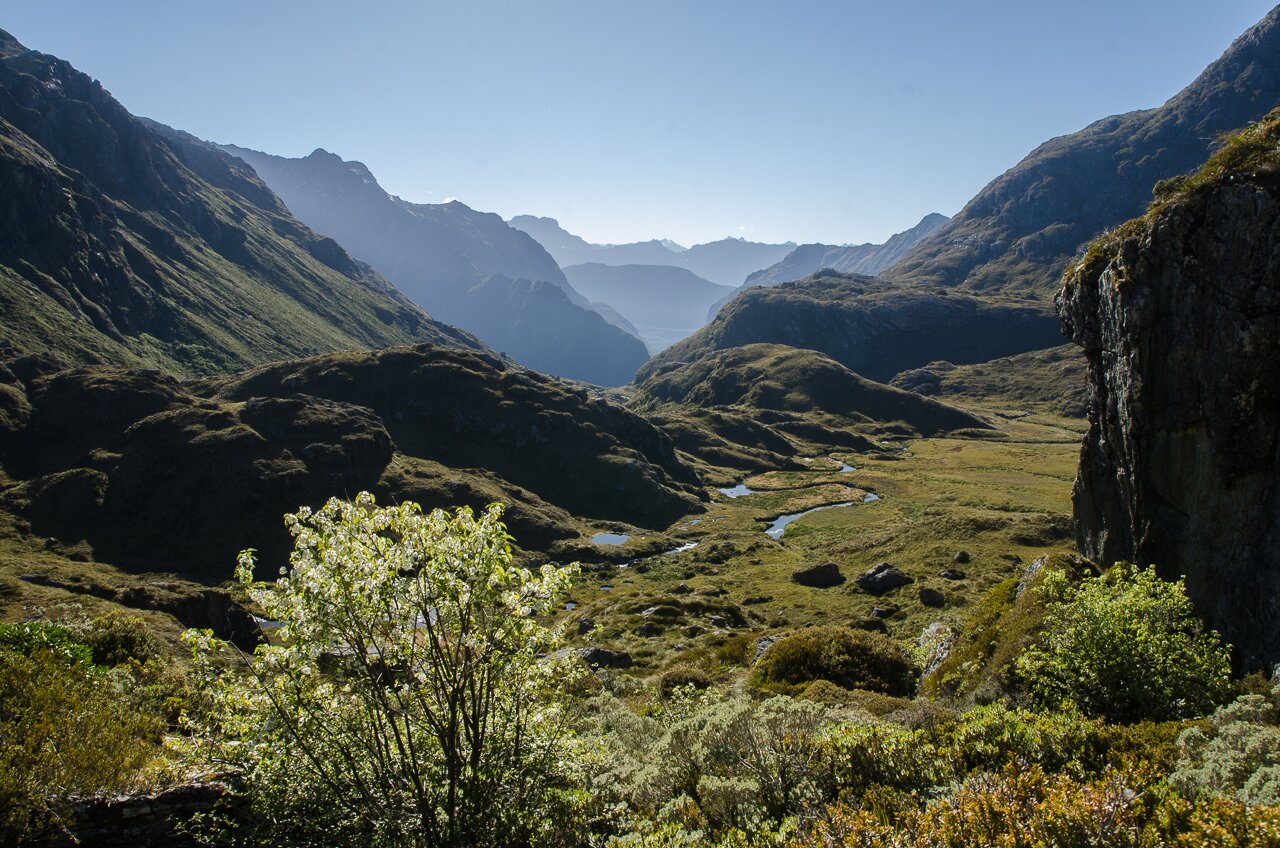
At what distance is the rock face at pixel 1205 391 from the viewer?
2419 cm

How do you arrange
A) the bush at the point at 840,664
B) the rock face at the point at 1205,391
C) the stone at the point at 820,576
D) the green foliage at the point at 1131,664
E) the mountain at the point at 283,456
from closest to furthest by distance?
1. the green foliage at the point at 1131,664
2. the rock face at the point at 1205,391
3. the bush at the point at 840,664
4. the stone at the point at 820,576
5. the mountain at the point at 283,456

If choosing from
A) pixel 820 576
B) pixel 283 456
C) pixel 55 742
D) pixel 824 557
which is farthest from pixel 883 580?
pixel 283 456

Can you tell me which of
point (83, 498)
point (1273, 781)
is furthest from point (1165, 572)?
point (83, 498)

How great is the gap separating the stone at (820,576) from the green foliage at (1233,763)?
82.1 m

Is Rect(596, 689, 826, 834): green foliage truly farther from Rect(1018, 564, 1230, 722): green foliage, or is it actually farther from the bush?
the bush

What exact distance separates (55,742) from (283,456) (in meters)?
143

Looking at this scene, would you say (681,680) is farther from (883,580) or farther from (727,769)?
(883,580)

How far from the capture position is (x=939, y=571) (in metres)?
85.8

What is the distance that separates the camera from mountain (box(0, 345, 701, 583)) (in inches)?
4631

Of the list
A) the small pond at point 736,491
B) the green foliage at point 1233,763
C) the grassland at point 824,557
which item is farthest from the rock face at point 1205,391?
the small pond at point 736,491

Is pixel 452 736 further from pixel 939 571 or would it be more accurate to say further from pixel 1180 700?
Answer: pixel 939 571

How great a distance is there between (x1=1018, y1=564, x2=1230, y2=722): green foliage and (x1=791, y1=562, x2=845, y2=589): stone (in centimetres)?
7500

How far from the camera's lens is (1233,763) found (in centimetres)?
1050

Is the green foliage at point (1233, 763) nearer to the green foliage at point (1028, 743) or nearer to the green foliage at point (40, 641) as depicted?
the green foliage at point (1028, 743)
